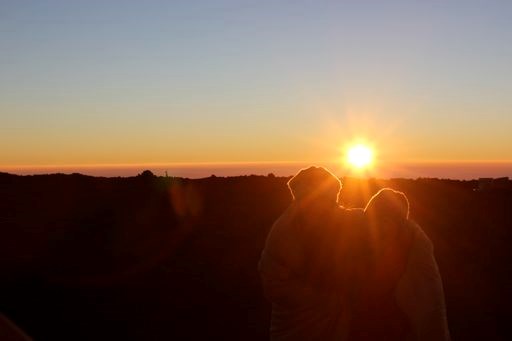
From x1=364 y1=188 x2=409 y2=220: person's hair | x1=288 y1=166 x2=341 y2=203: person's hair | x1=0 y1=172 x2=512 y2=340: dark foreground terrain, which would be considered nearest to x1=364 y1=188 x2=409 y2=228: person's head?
x1=364 y1=188 x2=409 y2=220: person's hair

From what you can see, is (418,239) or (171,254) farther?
(171,254)

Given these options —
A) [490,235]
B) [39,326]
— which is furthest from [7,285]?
[490,235]

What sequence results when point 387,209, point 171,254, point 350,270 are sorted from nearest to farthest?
point 350,270 → point 387,209 → point 171,254

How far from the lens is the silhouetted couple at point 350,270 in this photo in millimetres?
4980

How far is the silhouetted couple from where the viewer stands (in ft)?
16.3

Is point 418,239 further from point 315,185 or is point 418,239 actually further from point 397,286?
point 315,185

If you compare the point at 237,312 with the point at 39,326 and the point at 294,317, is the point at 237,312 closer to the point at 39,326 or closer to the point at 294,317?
the point at 39,326

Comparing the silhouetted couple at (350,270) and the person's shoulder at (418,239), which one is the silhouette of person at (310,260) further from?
the person's shoulder at (418,239)

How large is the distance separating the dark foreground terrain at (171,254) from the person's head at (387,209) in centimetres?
452

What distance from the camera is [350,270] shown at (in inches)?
197

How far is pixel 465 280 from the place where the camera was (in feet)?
38.9

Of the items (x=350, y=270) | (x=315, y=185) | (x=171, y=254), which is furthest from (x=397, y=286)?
(x=171, y=254)

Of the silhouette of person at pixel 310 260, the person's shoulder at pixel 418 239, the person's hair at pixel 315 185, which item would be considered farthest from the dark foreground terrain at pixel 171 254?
the person's shoulder at pixel 418 239

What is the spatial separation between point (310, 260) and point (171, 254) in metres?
7.73
